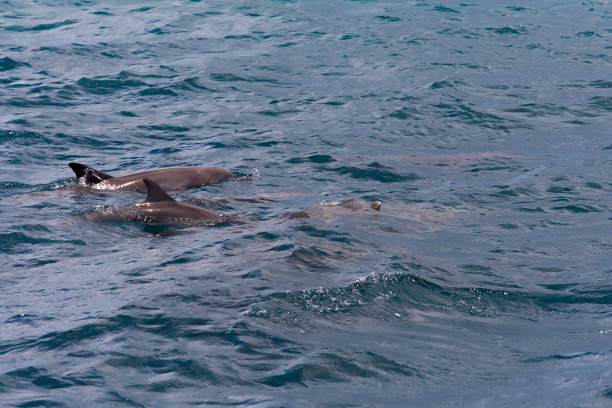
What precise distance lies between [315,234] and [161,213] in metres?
2.28

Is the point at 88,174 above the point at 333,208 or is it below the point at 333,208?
above

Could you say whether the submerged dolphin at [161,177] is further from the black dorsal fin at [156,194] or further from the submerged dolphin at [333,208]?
the submerged dolphin at [333,208]

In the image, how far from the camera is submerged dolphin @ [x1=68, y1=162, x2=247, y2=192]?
13.0 metres

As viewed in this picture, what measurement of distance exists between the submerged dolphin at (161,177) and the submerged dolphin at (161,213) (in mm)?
1444

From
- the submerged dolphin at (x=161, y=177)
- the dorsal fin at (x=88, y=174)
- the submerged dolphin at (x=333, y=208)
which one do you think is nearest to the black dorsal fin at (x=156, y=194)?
the submerged dolphin at (x=161, y=177)

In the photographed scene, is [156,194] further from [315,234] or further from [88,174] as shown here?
[315,234]

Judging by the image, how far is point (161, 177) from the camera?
1333 centimetres

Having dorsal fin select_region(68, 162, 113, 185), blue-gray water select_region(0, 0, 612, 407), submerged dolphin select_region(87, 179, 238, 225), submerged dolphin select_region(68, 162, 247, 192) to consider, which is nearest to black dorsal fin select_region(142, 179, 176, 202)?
submerged dolphin select_region(87, 179, 238, 225)

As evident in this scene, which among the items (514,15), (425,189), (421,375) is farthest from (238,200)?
(514,15)

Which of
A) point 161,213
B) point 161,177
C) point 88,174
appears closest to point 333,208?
point 161,213

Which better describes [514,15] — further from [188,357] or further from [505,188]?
[188,357]

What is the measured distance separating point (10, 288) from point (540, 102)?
14464 mm

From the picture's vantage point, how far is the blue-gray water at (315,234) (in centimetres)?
692

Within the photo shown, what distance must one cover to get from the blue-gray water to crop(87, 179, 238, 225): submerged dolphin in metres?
0.25
